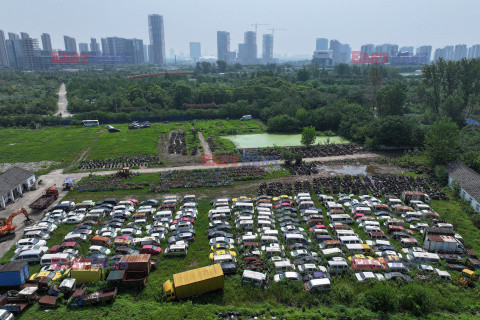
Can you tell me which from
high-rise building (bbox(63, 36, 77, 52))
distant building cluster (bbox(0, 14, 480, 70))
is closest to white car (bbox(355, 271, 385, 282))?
distant building cluster (bbox(0, 14, 480, 70))

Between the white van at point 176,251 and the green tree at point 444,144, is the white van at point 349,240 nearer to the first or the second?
the white van at point 176,251

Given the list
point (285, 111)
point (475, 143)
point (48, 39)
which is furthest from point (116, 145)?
point (48, 39)

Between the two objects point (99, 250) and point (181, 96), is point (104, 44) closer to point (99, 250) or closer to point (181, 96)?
point (181, 96)

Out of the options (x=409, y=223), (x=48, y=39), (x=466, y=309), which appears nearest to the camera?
(x=466, y=309)

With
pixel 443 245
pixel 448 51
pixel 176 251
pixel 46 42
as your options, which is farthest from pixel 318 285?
pixel 448 51

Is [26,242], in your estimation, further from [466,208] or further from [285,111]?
[285,111]

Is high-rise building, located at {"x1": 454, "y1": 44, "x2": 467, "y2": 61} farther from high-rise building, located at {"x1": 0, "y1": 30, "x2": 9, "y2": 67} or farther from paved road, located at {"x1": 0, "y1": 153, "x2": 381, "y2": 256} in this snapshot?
high-rise building, located at {"x1": 0, "y1": 30, "x2": 9, "y2": 67}

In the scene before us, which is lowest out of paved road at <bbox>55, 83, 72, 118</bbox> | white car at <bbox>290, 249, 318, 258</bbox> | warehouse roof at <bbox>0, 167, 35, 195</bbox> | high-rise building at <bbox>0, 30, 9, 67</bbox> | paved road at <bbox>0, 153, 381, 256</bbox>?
paved road at <bbox>0, 153, 381, 256</bbox>
